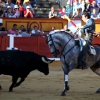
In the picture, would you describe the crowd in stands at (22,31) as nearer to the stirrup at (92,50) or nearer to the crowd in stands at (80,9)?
the crowd in stands at (80,9)

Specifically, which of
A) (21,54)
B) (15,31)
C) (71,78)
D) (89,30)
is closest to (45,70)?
(21,54)

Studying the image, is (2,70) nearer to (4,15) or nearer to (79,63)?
(79,63)

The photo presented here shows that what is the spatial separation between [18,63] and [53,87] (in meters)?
1.14

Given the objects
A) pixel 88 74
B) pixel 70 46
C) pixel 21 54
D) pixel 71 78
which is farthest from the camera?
pixel 88 74

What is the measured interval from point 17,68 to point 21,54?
37 cm

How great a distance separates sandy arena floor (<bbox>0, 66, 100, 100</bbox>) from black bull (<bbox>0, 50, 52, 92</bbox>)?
0.34 m

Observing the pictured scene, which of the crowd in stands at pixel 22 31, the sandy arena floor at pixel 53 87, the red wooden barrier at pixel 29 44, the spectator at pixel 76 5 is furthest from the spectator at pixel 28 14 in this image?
the sandy arena floor at pixel 53 87

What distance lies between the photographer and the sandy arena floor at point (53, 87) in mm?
7715

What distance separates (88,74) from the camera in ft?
39.9

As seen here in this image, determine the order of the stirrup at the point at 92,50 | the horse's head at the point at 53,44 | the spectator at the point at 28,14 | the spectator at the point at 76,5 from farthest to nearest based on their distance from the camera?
the spectator at the point at 76,5 → the spectator at the point at 28,14 → the stirrup at the point at 92,50 → the horse's head at the point at 53,44

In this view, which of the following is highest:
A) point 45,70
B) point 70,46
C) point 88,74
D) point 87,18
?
point 87,18

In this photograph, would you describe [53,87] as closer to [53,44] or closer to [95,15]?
[53,44]

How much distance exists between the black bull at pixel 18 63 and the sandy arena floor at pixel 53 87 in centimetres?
34

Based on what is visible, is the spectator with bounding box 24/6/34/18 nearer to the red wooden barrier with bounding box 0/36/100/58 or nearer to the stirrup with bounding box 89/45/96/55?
the red wooden barrier with bounding box 0/36/100/58
